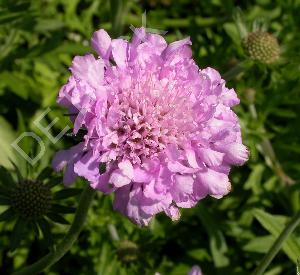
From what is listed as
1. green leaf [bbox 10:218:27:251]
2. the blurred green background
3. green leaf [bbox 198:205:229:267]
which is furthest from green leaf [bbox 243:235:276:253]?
green leaf [bbox 10:218:27:251]

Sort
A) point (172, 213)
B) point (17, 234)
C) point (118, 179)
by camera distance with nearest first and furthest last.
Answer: point (118, 179)
point (172, 213)
point (17, 234)

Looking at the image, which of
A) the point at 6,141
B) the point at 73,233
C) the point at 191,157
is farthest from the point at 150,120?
the point at 6,141

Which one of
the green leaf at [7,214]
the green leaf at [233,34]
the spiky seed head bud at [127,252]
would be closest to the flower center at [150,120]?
the green leaf at [7,214]

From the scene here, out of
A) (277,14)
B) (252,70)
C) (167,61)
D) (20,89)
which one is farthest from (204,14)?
(167,61)

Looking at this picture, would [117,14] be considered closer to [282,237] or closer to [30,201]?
[30,201]

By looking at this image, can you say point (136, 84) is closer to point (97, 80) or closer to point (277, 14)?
point (97, 80)

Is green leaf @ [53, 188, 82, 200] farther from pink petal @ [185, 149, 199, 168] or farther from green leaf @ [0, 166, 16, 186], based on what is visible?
pink petal @ [185, 149, 199, 168]

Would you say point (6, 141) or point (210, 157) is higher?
point (210, 157)
